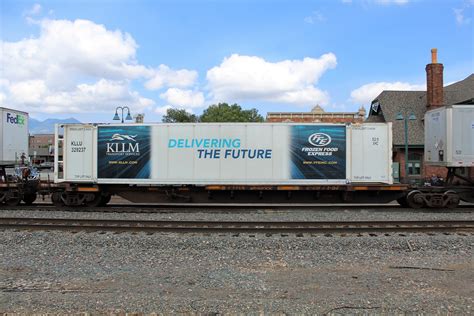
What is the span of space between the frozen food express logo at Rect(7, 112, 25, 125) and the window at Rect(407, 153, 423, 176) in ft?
77.4

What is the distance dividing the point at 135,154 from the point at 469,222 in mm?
10360

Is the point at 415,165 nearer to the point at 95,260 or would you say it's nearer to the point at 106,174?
the point at 106,174

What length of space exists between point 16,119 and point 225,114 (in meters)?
56.7

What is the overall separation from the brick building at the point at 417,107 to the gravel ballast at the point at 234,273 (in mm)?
17626

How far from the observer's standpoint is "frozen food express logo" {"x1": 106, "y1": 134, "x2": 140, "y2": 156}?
42.3 feet

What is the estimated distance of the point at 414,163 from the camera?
2594cm

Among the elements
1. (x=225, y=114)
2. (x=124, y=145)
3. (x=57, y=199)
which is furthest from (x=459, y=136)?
(x=225, y=114)

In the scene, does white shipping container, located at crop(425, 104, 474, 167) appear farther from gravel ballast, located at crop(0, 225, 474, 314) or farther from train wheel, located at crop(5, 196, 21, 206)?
train wheel, located at crop(5, 196, 21, 206)

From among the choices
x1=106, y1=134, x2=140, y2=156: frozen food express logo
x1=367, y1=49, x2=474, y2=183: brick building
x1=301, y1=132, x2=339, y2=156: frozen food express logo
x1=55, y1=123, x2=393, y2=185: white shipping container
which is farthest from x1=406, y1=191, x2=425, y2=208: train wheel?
x1=367, y1=49, x2=474, y2=183: brick building

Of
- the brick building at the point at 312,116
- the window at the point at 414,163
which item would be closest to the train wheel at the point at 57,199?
the window at the point at 414,163

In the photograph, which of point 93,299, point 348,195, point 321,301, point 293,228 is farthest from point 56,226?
point 348,195

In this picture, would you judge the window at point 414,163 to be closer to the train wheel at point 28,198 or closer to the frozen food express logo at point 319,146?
the frozen food express logo at point 319,146

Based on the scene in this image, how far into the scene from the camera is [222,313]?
14.0 feet

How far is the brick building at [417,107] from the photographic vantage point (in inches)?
1009
